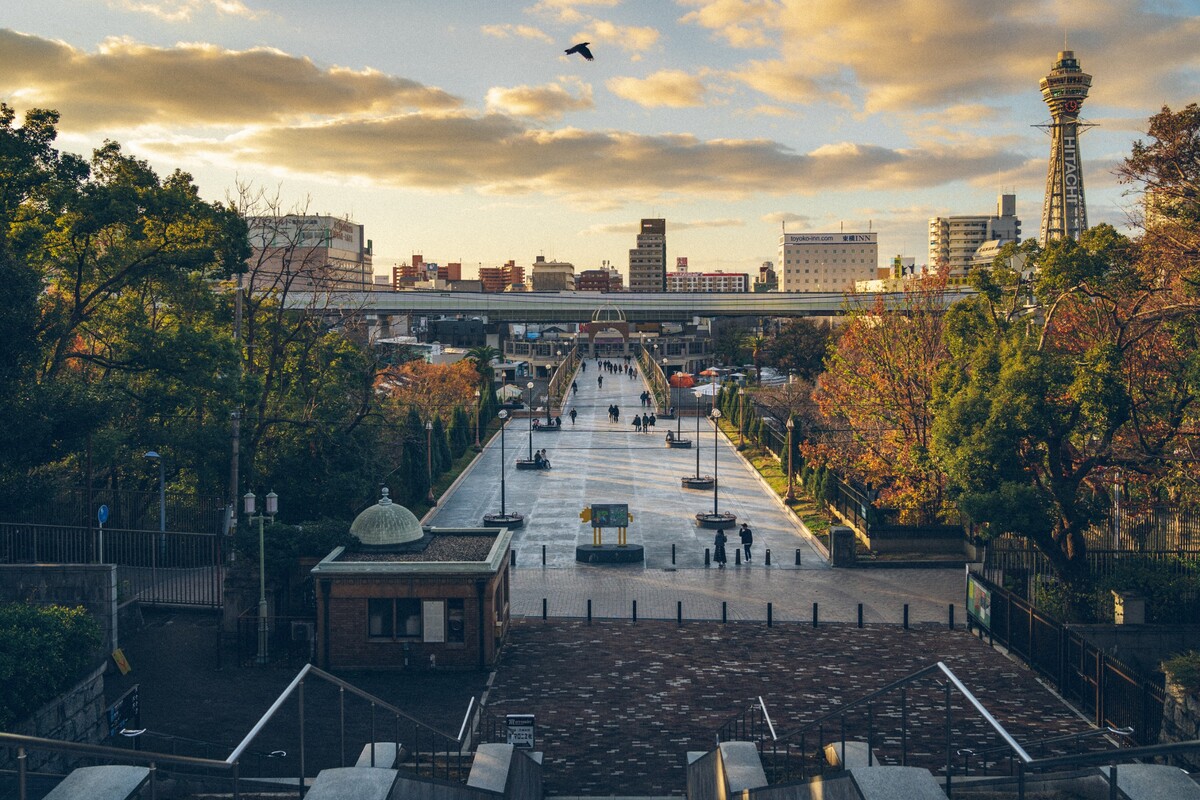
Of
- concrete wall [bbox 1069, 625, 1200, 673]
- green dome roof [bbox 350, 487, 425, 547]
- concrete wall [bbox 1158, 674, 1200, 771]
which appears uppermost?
green dome roof [bbox 350, 487, 425, 547]

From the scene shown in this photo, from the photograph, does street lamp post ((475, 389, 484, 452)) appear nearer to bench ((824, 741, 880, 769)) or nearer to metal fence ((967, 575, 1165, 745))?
metal fence ((967, 575, 1165, 745))

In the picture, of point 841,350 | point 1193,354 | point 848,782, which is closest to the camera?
point 848,782

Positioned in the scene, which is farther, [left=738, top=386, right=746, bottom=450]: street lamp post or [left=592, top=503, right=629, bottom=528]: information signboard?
[left=738, top=386, right=746, bottom=450]: street lamp post

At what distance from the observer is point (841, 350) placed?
154 feet

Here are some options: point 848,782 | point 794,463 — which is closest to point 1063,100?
point 794,463

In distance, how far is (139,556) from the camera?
31781mm

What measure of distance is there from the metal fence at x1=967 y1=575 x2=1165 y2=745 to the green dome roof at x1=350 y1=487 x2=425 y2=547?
1501cm

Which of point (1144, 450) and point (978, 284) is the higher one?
point (978, 284)

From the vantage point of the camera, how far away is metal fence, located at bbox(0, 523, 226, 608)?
95.1 ft

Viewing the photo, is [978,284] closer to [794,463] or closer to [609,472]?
[794,463]

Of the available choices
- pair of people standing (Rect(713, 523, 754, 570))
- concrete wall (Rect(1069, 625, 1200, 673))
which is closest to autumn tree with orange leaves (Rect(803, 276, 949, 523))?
pair of people standing (Rect(713, 523, 754, 570))

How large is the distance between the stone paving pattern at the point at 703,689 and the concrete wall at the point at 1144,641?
7.30 ft

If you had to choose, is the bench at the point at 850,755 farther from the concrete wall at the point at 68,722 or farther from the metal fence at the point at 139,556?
the metal fence at the point at 139,556

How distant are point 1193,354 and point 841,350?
24496mm
